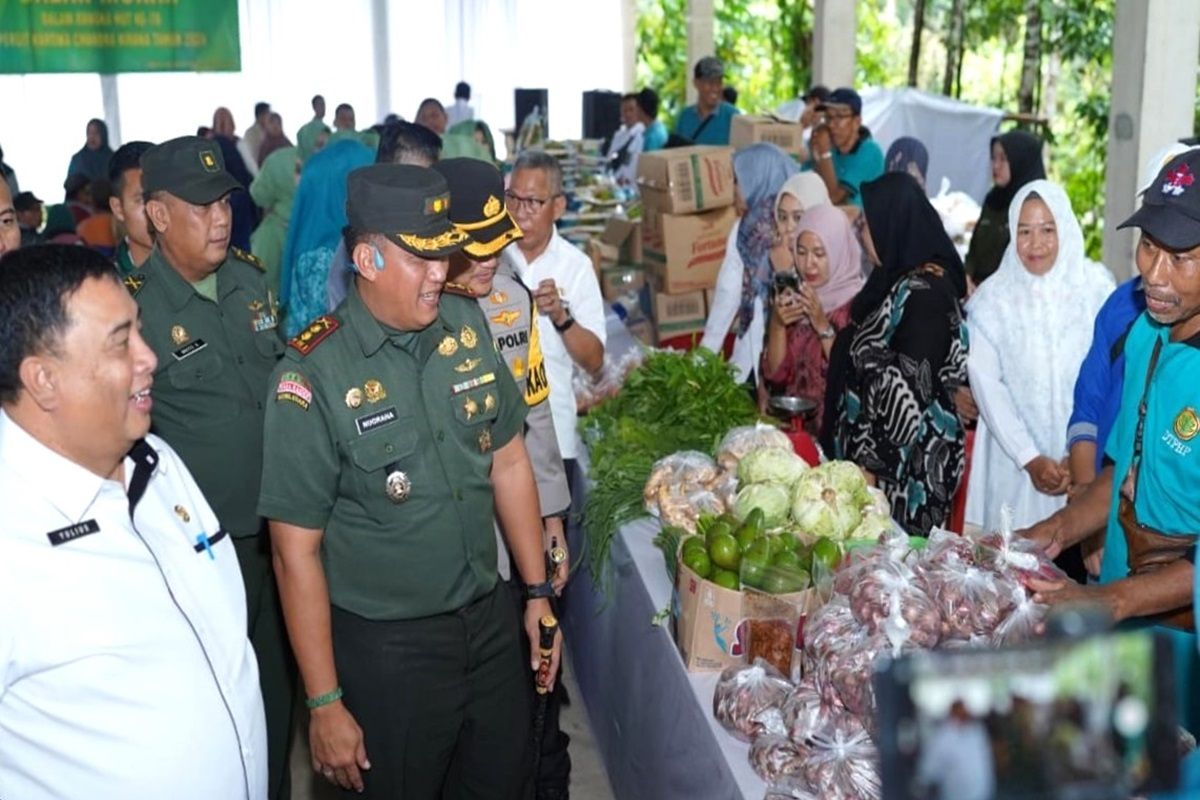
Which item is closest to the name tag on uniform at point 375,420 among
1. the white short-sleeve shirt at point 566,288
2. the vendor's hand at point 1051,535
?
the vendor's hand at point 1051,535

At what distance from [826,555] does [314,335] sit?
3.91 ft

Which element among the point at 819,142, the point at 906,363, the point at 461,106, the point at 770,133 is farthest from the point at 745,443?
the point at 461,106

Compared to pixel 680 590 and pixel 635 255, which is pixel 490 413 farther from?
pixel 635 255

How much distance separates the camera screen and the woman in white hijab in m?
3.23

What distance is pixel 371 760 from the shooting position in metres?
2.71

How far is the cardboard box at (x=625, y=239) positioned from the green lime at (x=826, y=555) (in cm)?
457

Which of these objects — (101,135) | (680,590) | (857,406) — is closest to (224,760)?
(680,590)

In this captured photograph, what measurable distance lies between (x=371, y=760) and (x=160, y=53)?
11.8m

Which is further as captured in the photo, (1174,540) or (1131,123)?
(1131,123)

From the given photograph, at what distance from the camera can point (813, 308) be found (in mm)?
4395

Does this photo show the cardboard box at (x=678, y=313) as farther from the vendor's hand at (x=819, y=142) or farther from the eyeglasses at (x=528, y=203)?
the eyeglasses at (x=528, y=203)

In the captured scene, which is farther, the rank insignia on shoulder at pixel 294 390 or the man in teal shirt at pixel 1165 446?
the rank insignia on shoulder at pixel 294 390

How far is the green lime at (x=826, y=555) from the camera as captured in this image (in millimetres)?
2775

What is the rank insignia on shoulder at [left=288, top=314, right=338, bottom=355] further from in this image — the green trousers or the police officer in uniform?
the green trousers
